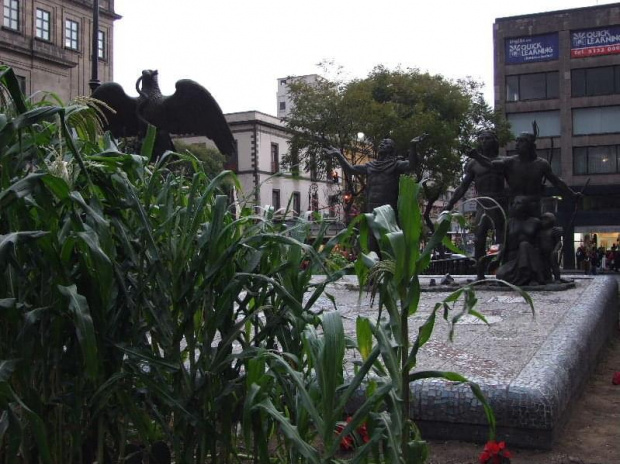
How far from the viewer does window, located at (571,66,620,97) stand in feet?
121

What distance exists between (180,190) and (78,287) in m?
0.68

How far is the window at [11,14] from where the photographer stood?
31.6 meters

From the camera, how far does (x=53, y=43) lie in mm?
33375

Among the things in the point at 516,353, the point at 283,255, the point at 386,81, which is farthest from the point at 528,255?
the point at 386,81

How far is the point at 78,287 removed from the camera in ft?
7.25

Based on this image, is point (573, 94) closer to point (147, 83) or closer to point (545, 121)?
point (545, 121)

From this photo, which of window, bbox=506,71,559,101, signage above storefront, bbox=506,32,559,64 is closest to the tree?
window, bbox=506,71,559,101

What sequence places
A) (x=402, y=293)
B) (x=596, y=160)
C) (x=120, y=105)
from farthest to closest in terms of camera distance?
(x=596, y=160) < (x=120, y=105) < (x=402, y=293)

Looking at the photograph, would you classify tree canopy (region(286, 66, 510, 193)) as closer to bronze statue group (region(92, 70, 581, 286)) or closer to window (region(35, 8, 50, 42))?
window (region(35, 8, 50, 42))

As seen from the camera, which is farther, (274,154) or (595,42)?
(274,154)

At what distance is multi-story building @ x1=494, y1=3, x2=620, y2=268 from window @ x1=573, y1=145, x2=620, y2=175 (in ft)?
0.16

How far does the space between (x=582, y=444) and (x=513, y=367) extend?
0.60m

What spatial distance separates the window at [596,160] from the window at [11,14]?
28.0 metres

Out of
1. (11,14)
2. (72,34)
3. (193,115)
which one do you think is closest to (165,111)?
(193,115)
